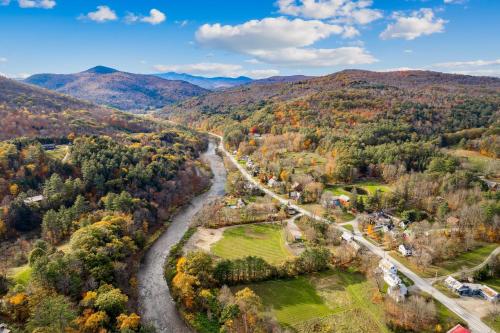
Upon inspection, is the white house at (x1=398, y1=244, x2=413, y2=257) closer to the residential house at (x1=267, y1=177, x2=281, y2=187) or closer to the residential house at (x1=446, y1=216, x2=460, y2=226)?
the residential house at (x1=446, y1=216, x2=460, y2=226)

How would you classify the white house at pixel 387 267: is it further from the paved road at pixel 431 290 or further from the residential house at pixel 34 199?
the residential house at pixel 34 199

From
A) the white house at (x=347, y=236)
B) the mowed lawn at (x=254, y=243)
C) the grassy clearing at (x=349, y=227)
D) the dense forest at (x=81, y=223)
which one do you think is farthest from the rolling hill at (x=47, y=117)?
the white house at (x=347, y=236)

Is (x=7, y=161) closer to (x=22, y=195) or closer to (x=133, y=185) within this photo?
(x=22, y=195)

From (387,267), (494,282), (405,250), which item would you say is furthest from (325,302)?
(494,282)

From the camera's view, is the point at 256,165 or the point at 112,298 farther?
the point at 256,165

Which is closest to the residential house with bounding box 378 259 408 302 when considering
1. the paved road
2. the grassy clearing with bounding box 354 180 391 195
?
the paved road

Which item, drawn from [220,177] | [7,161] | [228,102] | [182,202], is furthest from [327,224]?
[228,102]
